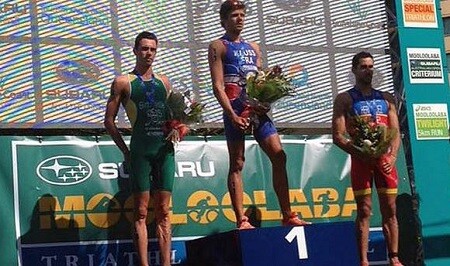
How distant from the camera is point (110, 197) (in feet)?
23.1

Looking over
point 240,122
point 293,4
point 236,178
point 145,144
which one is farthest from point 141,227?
point 293,4

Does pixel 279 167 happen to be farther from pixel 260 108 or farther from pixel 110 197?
pixel 110 197

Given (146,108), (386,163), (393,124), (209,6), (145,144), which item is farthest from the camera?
(209,6)

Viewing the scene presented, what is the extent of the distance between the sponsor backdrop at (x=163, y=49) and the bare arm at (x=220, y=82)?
1.30 meters

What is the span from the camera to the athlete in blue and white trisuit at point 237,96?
6.21 meters

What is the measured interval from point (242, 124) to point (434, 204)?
281 cm

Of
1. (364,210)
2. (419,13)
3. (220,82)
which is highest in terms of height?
(419,13)

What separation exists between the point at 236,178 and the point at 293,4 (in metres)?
2.42

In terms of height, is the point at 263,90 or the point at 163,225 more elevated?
the point at 263,90

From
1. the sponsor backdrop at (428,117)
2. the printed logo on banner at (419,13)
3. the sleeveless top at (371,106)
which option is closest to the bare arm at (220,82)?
→ the sleeveless top at (371,106)

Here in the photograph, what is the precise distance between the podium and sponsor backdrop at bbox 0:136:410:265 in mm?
979

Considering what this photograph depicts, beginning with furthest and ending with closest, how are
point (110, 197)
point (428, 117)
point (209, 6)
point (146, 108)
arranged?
point (428, 117) → point (209, 6) → point (110, 197) → point (146, 108)

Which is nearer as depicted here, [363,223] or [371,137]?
[371,137]

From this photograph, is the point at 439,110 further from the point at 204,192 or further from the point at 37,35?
the point at 37,35
